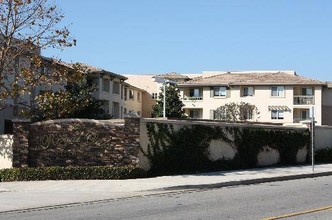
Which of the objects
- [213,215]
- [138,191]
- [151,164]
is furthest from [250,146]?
[213,215]

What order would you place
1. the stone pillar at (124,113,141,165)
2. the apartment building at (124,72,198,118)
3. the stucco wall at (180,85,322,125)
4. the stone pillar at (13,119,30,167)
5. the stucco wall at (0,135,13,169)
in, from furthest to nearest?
the apartment building at (124,72,198,118) → the stucco wall at (180,85,322,125) → the stucco wall at (0,135,13,169) → the stone pillar at (13,119,30,167) → the stone pillar at (124,113,141,165)

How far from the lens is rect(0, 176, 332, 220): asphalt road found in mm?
12367

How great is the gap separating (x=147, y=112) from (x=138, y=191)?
216ft

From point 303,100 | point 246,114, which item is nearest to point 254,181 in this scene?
point 246,114

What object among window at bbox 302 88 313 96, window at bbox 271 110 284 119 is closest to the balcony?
window at bbox 271 110 284 119

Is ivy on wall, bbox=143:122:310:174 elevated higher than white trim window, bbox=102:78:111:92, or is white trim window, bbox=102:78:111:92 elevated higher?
white trim window, bbox=102:78:111:92

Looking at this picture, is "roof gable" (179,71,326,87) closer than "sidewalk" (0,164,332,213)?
No

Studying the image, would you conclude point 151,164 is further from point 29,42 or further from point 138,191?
point 29,42

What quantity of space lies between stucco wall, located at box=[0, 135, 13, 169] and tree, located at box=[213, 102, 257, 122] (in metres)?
46.1

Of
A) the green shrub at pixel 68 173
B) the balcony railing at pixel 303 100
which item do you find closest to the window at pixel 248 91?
the balcony railing at pixel 303 100

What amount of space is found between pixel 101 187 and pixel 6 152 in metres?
6.02

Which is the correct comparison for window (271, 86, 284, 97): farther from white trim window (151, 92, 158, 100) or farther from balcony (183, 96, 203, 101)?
white trim window (151, 92, 158, 100)

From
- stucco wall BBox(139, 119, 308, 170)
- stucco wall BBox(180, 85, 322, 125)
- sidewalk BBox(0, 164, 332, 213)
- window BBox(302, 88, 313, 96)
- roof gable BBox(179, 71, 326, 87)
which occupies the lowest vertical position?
sidewalk BBox(0, 164, 332, 213)

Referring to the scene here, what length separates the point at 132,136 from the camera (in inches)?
906
